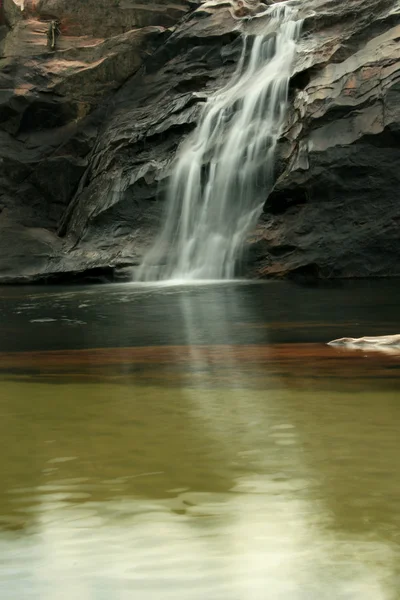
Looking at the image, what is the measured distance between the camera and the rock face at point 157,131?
13031 millimetres

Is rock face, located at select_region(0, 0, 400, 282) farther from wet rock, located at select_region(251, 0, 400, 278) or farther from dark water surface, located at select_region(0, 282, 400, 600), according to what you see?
dark water surface, located at select_region(0, 282, 400, 600)

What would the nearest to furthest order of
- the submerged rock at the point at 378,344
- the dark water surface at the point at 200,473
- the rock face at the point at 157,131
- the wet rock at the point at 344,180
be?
1. the dark water surface at the point at 200,473
2. the submerged rock at the point at 378,344
3. the wet rock at the point at 344,180
4. the rock face at the point at 157,131

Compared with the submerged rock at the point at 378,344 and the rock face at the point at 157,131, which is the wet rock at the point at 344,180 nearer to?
the rock face at the point at 157,131

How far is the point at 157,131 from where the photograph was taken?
53.1 feet

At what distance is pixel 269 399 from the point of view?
3.49 meters

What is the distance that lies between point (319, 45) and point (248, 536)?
13600mm

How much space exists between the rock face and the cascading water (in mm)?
320

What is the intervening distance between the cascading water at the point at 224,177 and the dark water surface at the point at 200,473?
8862 millimetres

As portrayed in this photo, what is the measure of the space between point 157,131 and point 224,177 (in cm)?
234

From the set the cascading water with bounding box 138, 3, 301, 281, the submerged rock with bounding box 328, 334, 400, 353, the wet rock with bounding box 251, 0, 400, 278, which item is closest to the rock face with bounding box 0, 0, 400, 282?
the wet rock with bounding box 251, 0, 400, 278

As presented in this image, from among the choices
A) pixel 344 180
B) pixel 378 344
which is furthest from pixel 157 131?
pixel 378 344

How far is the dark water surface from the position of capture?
1.69 meters

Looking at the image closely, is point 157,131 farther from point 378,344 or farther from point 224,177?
point 378,344

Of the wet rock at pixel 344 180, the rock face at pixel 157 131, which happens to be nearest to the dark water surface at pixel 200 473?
the wet rock at pixel 344 180
